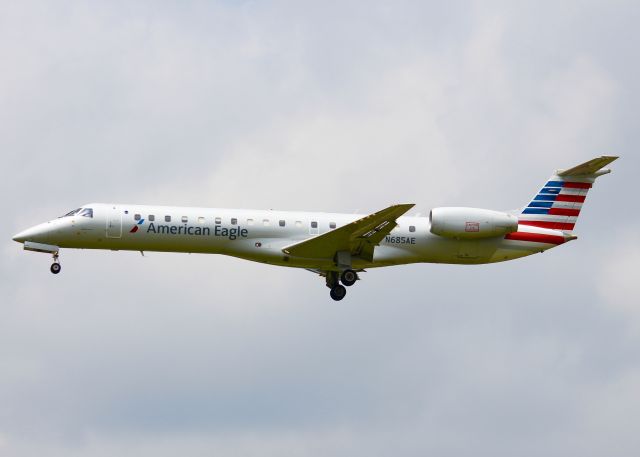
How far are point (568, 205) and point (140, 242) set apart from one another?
49.9 ft

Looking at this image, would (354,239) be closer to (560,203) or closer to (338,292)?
(338,292)

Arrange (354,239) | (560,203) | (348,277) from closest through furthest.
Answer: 1. (354,239)
2. (348,277)
3. (560,203)

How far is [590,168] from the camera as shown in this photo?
168 feet

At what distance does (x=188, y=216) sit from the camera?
48750mm

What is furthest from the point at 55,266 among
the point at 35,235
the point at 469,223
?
the point at 469,223

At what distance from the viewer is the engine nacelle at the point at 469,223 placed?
4966 cm

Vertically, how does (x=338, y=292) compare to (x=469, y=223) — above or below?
A: below

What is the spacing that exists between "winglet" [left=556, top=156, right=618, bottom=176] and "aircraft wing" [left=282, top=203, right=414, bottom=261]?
24.1 feet

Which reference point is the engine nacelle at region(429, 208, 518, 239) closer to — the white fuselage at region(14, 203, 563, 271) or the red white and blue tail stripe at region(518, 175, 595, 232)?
the white fuselage at region(14, 203, 563, 271)

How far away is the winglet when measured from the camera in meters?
50.2

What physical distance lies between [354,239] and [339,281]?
7.97ft

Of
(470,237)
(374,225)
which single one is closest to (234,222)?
(374,225)

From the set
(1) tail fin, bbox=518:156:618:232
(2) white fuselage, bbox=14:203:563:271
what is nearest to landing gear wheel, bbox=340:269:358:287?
(2) white fuselage, bbox=14:203:563:271

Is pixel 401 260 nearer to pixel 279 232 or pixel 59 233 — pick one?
pixel 279 232
